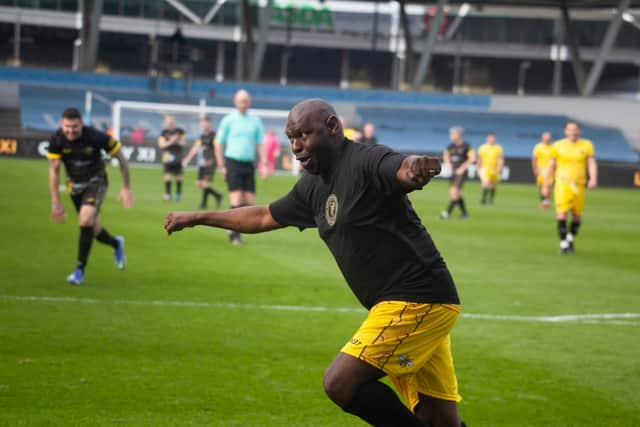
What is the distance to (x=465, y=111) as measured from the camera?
2446 inches

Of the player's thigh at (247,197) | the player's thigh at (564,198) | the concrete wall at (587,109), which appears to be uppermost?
the concrete wall at (587,109)

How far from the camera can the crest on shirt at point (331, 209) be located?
489 centimetres

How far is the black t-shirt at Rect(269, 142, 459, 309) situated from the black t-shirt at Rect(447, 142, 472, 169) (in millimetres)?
22517

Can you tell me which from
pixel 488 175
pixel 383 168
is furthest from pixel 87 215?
pixel 488 175

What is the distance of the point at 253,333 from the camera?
9.34 meters

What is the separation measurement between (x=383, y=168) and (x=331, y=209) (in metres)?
0.46

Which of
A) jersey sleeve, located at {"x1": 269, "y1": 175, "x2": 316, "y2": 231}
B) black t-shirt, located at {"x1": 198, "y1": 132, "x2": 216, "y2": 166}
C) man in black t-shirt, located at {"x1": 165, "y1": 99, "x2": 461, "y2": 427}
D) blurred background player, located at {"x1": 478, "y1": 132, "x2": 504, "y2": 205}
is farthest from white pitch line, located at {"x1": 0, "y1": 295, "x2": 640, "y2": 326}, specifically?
blurred background player, located at {"x1": 478, "y1": 132, "x2": 504, "y2": 205}

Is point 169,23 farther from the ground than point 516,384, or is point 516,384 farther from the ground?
point 169,23

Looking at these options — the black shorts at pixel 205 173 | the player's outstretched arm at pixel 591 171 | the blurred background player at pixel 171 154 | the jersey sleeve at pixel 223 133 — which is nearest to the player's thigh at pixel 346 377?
the jersey sleeve at pixel 223 133

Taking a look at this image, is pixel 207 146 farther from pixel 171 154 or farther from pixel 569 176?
pixel 569 176

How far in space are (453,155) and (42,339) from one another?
20.3m

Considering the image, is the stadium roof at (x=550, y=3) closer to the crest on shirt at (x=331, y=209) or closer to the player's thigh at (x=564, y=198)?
the player's thigh at (x=564, y=198)

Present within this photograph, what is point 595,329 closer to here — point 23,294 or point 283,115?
point 23,294

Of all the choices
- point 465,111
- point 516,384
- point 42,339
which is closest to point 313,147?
point 516,384
